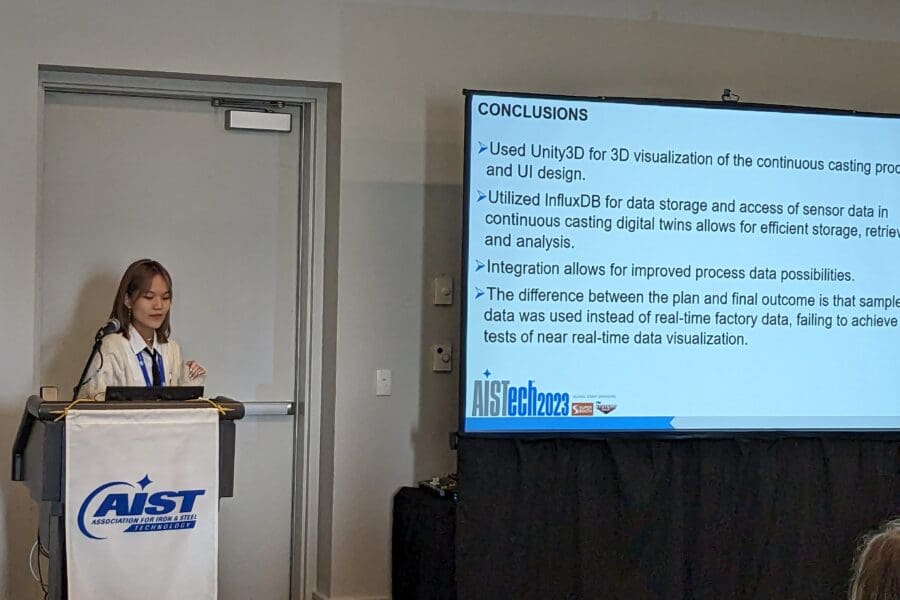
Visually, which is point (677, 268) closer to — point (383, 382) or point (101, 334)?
point (383, 382)

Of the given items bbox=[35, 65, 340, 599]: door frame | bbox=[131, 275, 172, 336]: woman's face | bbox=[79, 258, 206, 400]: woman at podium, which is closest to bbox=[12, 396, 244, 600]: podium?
bbox=[79, 258, 206, 400]: woman at podium

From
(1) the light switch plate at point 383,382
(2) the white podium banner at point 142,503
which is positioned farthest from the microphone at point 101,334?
(1) the light switch plate at point 383,382

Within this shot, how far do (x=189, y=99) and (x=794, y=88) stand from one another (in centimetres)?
253

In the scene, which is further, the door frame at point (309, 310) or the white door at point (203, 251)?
the door frame at point (309, 310)

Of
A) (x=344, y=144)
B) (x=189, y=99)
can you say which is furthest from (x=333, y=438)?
(x=189, y=99)

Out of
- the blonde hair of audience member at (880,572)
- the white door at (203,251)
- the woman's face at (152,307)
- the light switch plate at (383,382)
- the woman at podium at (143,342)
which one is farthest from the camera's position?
the light switch plate at (383,382)

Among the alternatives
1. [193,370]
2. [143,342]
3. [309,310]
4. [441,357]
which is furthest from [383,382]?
[143,342]

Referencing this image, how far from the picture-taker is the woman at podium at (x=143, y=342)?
12.9 ft

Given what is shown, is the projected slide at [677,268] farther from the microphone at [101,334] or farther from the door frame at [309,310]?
the microphone at [101,334]

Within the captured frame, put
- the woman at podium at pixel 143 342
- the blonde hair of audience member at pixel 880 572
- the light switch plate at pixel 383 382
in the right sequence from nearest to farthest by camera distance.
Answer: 1. the blonde hair of audience member at pixel 880 572
2. the woman at podium at pixel 143 342
3. the light switch plate at pixel 383 382

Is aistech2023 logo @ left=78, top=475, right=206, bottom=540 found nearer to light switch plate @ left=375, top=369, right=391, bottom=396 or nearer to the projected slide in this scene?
the projected slide

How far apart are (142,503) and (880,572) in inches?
88.5

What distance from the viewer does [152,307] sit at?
13.2 ft

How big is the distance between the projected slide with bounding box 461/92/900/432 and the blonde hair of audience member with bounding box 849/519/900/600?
8.04ft
